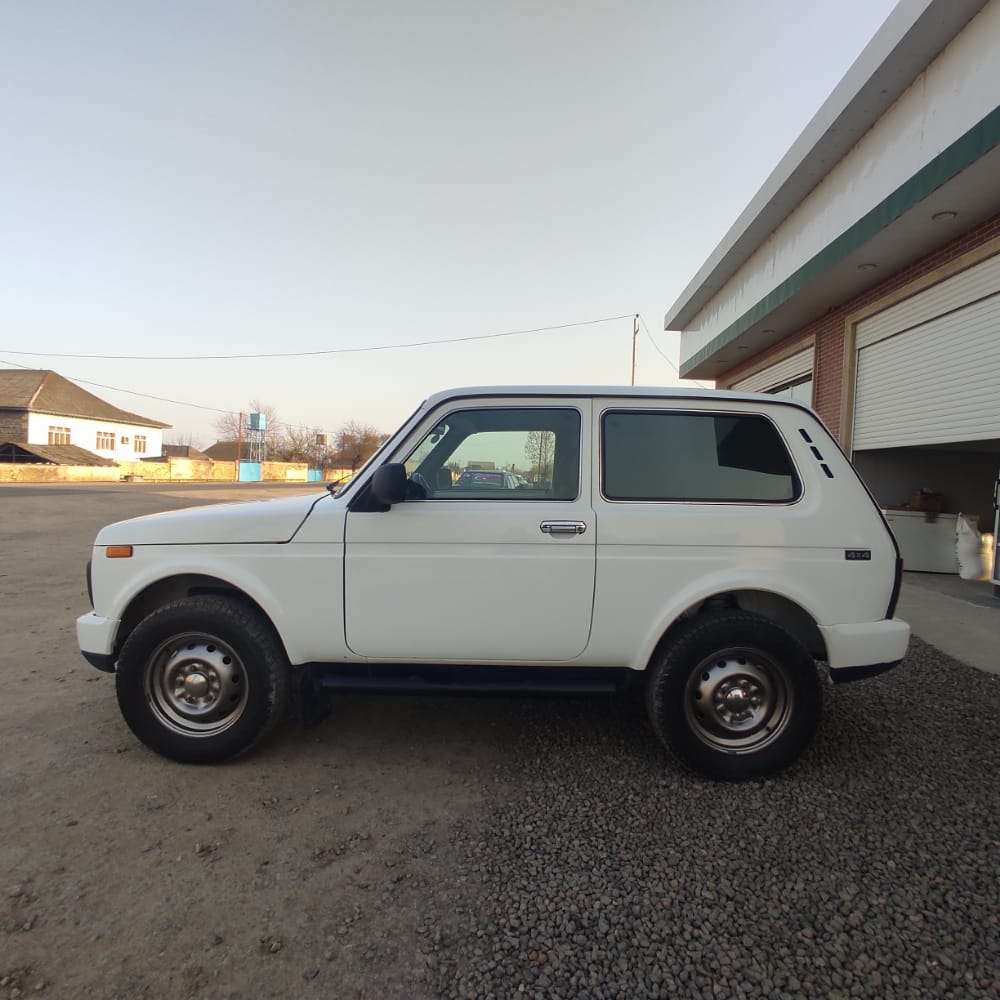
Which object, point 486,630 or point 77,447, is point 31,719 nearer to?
point 486,630

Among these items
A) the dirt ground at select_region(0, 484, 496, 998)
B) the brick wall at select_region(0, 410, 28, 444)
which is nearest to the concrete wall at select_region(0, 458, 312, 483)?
the brick wall at select_region(0, 410, 28, 444)

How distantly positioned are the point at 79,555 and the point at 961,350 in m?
13.0

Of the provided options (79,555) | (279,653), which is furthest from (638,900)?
(79,555)

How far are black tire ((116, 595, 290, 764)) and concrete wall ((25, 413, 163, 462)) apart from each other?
5966cm

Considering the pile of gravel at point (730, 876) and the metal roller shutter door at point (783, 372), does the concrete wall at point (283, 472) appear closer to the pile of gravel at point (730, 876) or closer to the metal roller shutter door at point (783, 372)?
the metal roller shutter door at point (783, 372)

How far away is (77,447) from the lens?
168 feet

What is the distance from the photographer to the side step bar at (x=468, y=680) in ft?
9.31

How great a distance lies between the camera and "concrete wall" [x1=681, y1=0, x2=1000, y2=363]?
558 centimetres

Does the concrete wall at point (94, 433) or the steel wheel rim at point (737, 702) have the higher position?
the concrete wall at point (94, 433)

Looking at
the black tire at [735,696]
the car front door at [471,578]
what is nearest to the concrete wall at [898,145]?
the black tire at [735,696]

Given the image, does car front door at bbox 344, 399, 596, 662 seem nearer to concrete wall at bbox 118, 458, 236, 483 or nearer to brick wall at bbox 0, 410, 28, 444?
concrete wall at bbox 118, 458, 236, 483

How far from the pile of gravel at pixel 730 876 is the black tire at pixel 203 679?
4.01ft

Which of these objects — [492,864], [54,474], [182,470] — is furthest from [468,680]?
[182,470]

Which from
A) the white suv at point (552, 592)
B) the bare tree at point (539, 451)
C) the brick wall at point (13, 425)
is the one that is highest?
the brick wall at point (13, 425)
